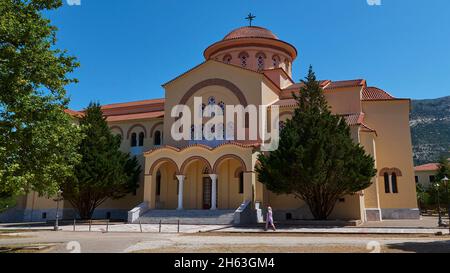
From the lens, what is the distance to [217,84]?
3030 cm

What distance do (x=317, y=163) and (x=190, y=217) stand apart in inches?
383

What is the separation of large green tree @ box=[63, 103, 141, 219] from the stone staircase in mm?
3779

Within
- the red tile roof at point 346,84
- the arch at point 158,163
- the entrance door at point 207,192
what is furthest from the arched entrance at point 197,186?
the red tile roof at point 346,84

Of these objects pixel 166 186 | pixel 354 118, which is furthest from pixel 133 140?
pixel 354 118

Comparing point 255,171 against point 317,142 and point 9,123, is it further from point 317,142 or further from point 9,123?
point 9,123

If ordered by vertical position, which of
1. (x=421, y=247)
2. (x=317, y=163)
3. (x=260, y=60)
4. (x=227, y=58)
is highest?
(x=227, y=58)

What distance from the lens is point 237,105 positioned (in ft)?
95.9

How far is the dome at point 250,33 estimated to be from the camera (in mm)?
35188

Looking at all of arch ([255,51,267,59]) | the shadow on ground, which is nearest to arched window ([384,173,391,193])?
arch ([255,51,267,59])

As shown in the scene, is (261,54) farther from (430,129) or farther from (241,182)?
(430,129)

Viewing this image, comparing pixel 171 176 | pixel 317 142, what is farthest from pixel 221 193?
pixel 317 142

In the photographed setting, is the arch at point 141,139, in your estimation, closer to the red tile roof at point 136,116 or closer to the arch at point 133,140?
the arch at point 133,140

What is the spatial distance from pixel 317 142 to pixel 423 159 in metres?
96.2

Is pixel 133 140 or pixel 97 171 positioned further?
pixel 133 140
